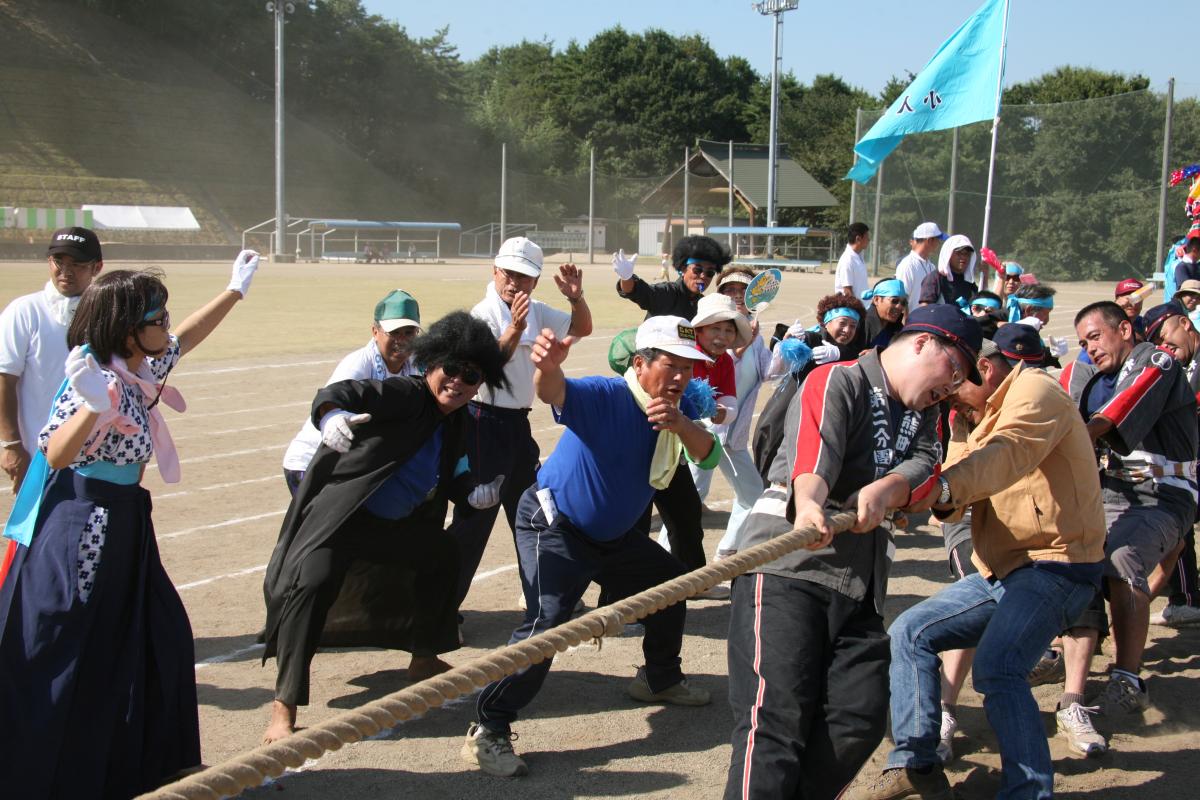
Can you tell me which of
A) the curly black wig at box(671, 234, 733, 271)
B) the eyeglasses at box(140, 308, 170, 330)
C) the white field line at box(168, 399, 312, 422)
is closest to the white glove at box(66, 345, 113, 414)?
the eyeglasses at box(140, 308, 170, 330)

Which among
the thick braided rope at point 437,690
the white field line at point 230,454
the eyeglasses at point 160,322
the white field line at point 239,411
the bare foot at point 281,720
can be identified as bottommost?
the white field line at point 230,454

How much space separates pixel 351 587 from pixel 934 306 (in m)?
2.87

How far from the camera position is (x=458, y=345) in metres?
4.73

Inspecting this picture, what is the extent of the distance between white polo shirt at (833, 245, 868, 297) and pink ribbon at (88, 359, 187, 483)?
796 centimetres

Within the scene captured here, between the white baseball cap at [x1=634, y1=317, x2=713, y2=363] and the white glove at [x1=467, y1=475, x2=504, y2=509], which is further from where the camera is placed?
the white glove at [x1=467, y1=475, x2=504, y2=509]

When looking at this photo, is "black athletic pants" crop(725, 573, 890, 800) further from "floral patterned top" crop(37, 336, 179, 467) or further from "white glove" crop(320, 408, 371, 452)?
"floral patterned top" crop(37, 336, 179, 467)

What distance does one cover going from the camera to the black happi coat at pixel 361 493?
15.1 ft

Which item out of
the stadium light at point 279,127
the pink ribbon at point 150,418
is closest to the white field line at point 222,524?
the pink ribbon at point 150,418

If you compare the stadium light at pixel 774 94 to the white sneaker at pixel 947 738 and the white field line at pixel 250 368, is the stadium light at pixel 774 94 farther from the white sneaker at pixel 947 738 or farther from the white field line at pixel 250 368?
the white sneaker at pixel 947 738

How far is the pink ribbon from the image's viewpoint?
376cm

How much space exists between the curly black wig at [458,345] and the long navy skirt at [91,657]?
133 centimetres

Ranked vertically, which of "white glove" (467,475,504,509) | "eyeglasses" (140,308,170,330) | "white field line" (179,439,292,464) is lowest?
"white field line" (179,439,292,464)

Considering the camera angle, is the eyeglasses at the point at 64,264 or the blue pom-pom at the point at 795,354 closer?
the eyeglasses at the point at 64,264

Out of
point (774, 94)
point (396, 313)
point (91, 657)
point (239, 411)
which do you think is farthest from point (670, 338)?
point (774, 94)
